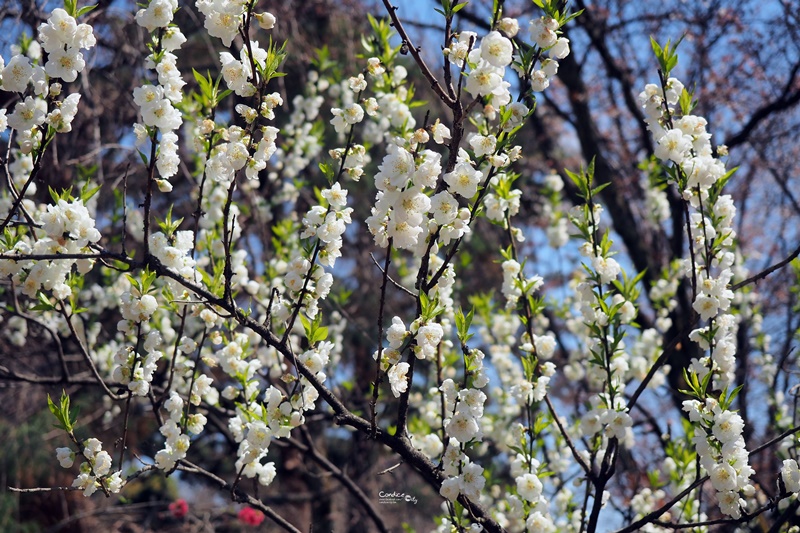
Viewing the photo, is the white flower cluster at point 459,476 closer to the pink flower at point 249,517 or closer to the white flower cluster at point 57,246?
the white flower cluster at point 57,246

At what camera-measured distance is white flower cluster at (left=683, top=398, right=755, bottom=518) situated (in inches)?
87.7

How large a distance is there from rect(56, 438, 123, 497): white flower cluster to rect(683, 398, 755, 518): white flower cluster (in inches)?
76.5

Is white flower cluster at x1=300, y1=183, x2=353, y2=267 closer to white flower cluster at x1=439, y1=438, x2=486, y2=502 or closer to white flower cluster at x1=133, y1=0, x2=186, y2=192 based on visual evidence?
white flower cluster at x1=133, y1=0, x2=186, y2=192

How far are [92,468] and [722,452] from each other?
2.09 meters

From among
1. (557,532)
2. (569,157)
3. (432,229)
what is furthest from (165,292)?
(569,157)

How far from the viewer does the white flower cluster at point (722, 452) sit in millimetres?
2229

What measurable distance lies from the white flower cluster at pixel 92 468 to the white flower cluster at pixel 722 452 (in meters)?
1.94

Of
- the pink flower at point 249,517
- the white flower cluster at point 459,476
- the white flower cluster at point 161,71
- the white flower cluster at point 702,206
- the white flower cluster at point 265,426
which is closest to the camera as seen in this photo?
the white flower cluster at point 161,71

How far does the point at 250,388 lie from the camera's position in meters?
2.88

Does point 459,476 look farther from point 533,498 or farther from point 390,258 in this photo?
point 390,258

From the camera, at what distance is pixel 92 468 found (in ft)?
7.89

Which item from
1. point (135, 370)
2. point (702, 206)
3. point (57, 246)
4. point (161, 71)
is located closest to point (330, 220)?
point (161, 71)

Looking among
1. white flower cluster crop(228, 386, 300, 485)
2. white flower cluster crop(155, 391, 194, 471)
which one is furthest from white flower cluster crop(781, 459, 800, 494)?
white flower cluster crop(155, 391, 194, 471)

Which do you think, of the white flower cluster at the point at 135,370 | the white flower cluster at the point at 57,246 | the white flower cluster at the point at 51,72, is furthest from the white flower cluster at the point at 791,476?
the white flower cluster at the point at 51,72
